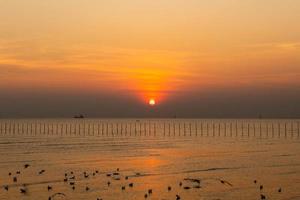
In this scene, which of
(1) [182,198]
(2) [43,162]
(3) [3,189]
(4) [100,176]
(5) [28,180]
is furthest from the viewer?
(2) [43,162]

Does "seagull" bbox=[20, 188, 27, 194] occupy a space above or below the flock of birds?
below

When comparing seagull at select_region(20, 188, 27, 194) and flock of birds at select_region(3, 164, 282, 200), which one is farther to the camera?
seagull at select_region(20, 188, 27, 194)

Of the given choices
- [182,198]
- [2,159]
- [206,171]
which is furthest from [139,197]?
[2,159]

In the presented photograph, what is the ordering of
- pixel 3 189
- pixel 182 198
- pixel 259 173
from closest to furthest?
pixel 182 198, pixel 3 189, pixel 259 173

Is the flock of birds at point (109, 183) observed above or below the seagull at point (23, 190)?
above

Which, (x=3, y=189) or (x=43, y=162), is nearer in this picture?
(x=3, y=189)

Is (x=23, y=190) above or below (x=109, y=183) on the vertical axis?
below

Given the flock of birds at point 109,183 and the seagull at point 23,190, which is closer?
the flock of birds at point 109,183

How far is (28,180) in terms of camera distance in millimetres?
36031

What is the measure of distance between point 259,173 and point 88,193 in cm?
1751

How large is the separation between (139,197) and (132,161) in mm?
23945

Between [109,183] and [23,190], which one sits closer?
[23,190]

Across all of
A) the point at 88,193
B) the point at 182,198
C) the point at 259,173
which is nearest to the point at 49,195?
the point at 88,193

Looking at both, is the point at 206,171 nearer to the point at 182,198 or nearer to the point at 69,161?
the point at 182,198
